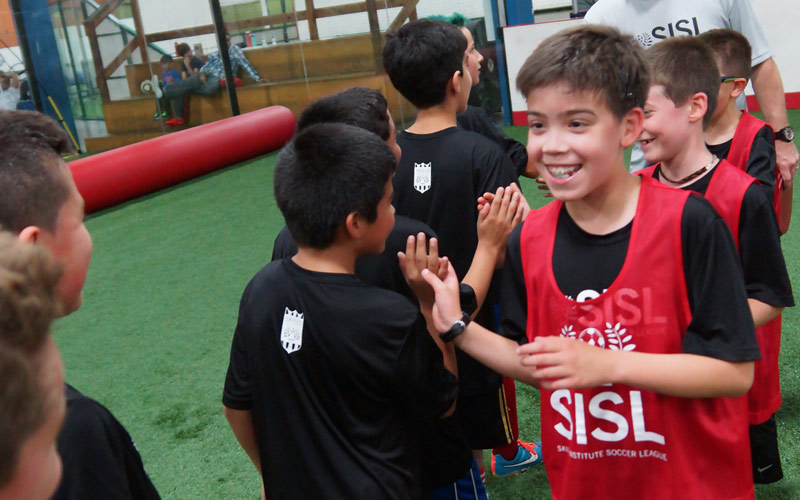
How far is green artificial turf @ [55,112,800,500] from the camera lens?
275 cm

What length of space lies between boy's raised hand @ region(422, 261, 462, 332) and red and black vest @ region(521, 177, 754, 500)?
152 mm

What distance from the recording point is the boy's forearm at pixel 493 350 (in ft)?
4.81

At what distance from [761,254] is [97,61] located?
1027cm

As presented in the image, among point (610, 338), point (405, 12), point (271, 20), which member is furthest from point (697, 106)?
point (271, 20)

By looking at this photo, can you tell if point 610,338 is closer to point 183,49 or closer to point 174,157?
point 174,157

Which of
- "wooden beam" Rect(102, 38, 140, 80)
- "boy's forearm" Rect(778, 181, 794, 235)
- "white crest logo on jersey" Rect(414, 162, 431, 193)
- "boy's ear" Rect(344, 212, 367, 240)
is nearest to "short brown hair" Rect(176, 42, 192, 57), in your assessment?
"wooden beam" Rect(102, 38, 140, 80)

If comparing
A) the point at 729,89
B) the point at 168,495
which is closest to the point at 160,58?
the point at 168,495

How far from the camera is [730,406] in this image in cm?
138

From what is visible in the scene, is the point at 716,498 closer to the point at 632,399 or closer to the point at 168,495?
the point at 632,399

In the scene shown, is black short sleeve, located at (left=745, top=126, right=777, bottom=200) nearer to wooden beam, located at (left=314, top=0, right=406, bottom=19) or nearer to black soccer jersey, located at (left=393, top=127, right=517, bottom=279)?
black soccer jersey, located at (left=393, top=127, right=517, bottom=279)

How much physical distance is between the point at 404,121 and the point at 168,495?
783cm

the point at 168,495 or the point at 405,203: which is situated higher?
the point at 405,203

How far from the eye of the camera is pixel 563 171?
4.50ft

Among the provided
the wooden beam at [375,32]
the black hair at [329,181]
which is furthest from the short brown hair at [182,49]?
the black hair at [329,181]
